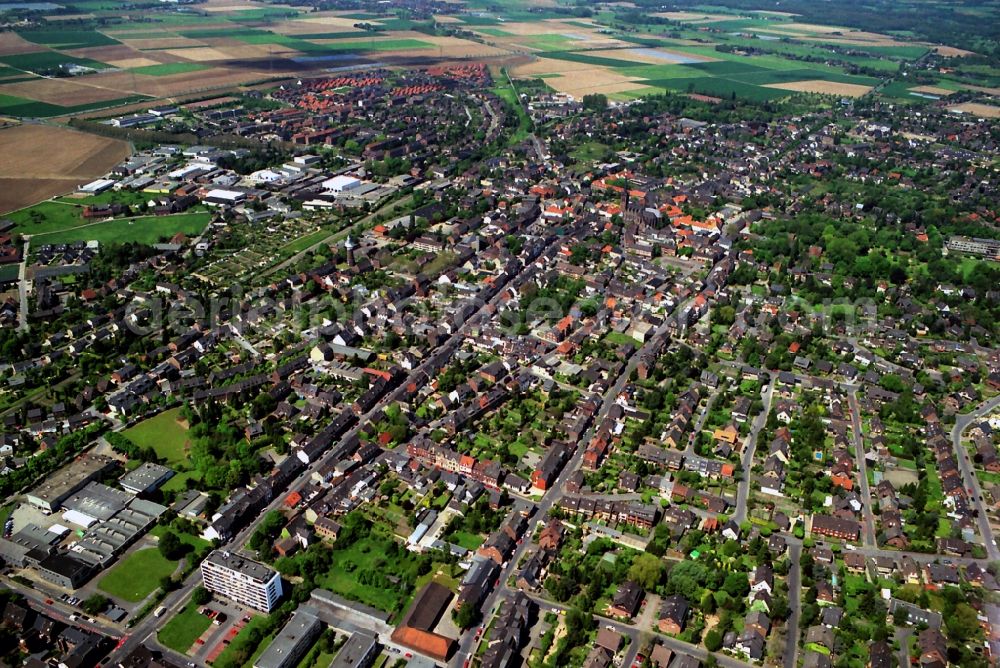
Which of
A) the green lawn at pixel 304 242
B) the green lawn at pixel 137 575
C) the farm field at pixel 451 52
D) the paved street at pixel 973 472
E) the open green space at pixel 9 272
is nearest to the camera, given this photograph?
the green lawn at pixel 137 575

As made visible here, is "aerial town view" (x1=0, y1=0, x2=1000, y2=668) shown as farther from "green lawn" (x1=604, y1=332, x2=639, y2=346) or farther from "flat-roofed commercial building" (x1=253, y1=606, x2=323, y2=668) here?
"green lawn" (x1=604, y1=332, x2=639, y2=346)

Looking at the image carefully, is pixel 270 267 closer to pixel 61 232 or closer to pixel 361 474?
pixel 61 232

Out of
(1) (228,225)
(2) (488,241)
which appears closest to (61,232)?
(1) (228,225)

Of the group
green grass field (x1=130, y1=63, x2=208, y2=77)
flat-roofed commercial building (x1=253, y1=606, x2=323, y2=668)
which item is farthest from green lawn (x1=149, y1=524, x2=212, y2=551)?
green grass field (x1=130, y1=63, x2=208, y2=77)

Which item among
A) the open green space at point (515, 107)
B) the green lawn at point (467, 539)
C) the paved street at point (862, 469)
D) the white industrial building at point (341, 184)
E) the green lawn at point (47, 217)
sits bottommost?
the green lawn at point (467, 539)

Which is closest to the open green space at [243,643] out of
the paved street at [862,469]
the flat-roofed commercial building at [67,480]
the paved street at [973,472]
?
→ the flat-roofed commercial building at [67,480]

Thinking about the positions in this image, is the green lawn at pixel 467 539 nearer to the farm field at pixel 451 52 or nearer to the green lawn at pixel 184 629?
the green lawn at pixel 184 629
